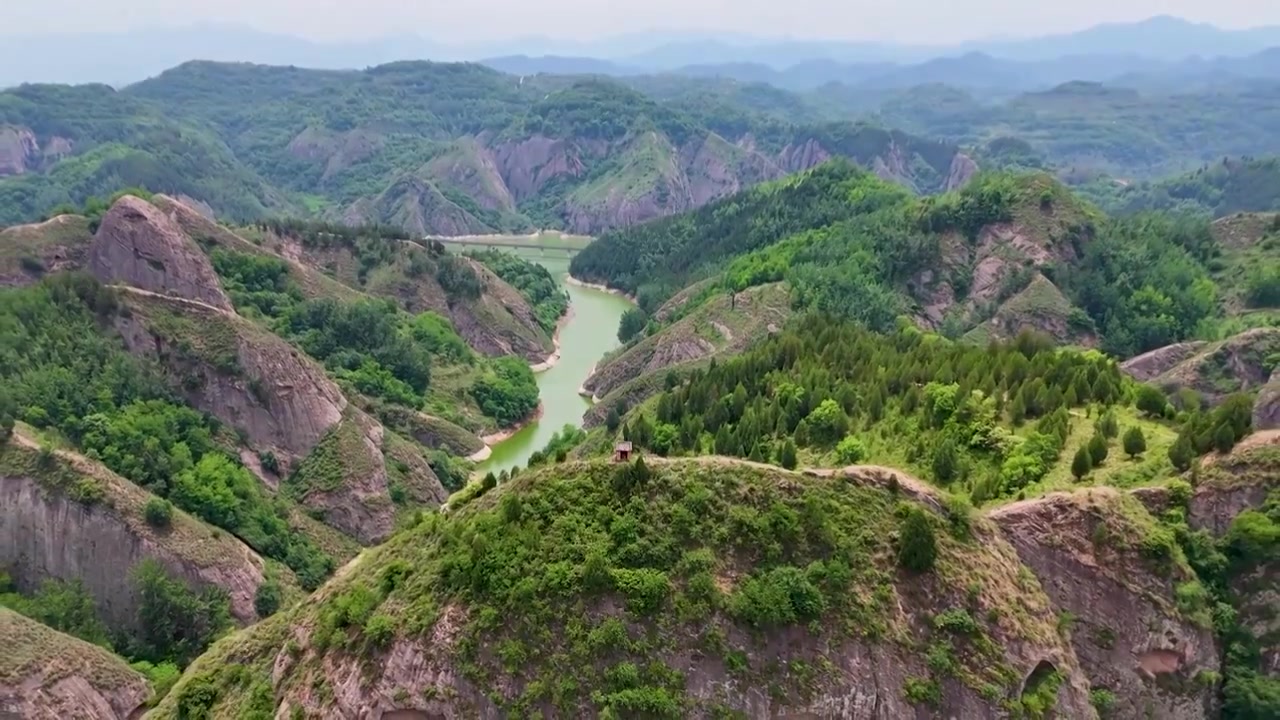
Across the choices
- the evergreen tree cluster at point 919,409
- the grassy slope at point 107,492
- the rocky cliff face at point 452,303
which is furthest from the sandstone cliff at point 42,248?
the evergreen tree cluster at point 919,409

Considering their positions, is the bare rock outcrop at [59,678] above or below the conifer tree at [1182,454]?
below

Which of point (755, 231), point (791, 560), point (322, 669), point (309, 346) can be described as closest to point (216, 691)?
point (322, 669)

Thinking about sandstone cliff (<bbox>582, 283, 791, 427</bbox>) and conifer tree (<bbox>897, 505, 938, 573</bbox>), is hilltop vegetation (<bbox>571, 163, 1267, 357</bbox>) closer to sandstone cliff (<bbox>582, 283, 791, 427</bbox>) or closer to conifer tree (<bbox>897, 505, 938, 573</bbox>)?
sandstone cliff (<bbox>582, 283, 791, 427</bbox>)

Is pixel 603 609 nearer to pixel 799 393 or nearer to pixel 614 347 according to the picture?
pixel 799 393

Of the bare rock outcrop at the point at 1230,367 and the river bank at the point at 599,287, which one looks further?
the river bank at the point at 599,287

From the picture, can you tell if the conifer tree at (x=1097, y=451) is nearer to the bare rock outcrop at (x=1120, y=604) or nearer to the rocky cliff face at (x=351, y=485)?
the bare rock outcrop at (x=1120, y=604)

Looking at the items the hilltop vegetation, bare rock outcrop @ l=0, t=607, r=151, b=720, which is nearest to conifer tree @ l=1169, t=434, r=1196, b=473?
bare rock outcrop @ l=0, t=607, r=151, b=720

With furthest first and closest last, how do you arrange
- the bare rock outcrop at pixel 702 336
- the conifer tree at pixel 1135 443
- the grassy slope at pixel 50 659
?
the bare rock outcrop at pixel 702 336, the grassy slope at pixel 50 659, the conifer tree at pixel 1135 443

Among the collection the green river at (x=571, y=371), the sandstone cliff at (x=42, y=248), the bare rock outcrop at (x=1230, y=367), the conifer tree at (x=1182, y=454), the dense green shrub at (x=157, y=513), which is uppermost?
the sandstone cliff at (x=42, y=248)
